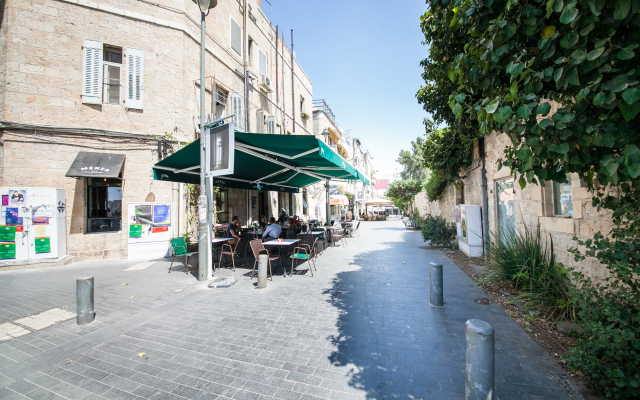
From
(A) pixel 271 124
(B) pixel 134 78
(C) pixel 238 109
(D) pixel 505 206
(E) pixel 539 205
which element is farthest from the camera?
(A) pixel 271 124

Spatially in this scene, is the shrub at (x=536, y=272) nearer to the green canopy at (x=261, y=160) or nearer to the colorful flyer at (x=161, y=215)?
the green canopy at (x=261, y=160)

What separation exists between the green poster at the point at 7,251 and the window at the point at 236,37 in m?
11.1

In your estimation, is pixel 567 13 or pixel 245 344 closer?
pixel 567 13

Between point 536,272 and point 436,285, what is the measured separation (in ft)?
5.75

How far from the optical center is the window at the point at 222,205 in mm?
11938

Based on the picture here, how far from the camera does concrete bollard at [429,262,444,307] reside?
14.6ft

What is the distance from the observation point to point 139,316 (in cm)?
430

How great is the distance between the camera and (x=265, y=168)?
9.86 meters

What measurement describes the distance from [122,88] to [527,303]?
12455 mm

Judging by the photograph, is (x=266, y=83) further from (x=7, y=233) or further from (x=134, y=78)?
(x=7, y=233)

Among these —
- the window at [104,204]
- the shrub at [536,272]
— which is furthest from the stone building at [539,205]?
the window at [104,204]

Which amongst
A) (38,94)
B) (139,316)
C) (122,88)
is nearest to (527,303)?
(139,316)

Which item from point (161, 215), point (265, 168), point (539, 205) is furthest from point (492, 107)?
point (161, 215)

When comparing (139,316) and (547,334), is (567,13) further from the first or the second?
(139,316)
